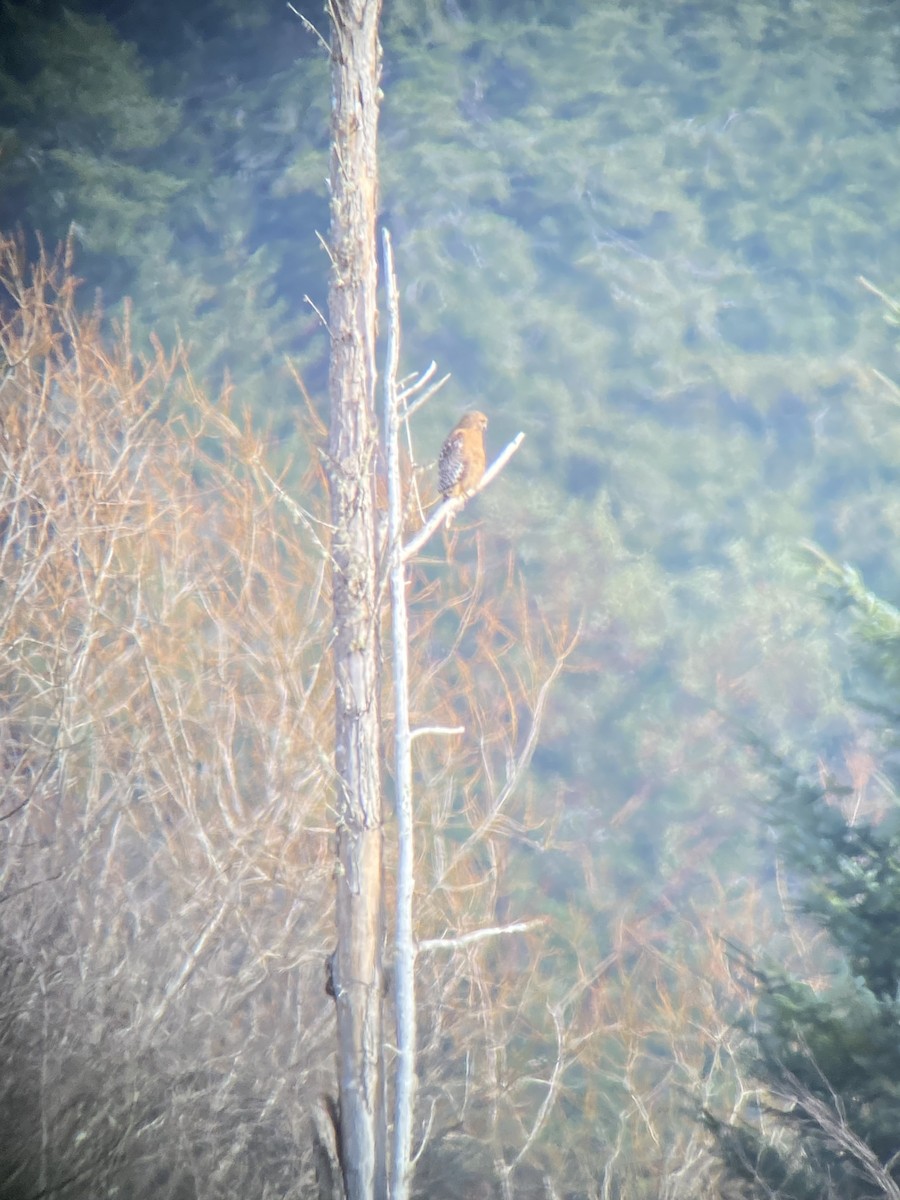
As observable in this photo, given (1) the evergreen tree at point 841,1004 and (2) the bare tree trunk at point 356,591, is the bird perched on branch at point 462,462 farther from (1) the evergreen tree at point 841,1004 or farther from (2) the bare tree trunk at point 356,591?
(1) the evergreen tree at point 841,1004

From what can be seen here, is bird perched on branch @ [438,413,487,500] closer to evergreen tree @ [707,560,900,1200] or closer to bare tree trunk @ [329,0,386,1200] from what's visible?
bare tree trunk @ [329,0,386,1200]

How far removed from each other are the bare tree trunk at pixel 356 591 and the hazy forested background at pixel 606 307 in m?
5.19

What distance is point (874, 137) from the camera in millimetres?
9602

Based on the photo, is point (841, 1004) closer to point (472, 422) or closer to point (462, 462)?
point (462, 462)

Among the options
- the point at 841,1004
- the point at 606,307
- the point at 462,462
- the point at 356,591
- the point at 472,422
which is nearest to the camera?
the point at 841,1004

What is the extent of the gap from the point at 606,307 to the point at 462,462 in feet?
23.4

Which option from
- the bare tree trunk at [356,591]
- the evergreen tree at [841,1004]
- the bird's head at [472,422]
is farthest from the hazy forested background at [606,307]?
the bare tree trunk at [356,591]

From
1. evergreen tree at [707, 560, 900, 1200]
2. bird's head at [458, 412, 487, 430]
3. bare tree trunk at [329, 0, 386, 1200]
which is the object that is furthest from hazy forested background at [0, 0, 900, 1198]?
bare tree trunk at [329, 0, 386, 1200]

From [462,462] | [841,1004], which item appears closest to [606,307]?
[462,462]

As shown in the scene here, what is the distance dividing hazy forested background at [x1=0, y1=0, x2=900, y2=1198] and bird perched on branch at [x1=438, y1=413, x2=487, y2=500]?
4.93 m

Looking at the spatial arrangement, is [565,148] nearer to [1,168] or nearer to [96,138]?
[96,138]

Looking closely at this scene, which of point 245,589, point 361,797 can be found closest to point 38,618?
point 245,589

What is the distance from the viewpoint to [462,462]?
13.1 feet

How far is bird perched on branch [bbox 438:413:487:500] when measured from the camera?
Result: 394 cm
